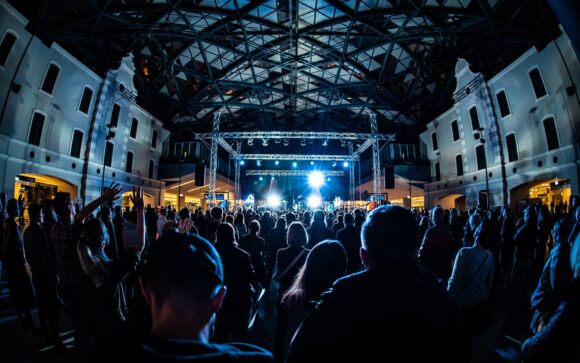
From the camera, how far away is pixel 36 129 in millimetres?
15328

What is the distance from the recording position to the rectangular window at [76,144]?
18180 millimetres

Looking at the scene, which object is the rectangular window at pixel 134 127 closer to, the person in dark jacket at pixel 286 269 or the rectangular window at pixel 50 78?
the rectangular window at pixel 50 78

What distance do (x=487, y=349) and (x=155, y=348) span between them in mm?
5273

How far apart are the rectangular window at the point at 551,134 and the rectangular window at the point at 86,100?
28.4m

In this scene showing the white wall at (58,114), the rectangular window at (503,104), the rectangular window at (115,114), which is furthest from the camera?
the rectangular window at (115,114)

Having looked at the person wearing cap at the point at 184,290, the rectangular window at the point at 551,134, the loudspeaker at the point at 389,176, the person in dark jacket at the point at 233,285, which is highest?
the rectangular window at the point at 551,134

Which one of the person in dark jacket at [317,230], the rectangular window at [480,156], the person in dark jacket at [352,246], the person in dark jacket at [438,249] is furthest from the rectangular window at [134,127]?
the rectangular window at [480,156]

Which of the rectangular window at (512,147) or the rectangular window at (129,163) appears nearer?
the rectangular window at (512,147)

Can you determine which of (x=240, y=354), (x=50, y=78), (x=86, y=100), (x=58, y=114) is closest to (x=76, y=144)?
(x=58, y=114)

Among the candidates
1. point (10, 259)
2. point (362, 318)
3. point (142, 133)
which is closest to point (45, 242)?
point (10, 259)

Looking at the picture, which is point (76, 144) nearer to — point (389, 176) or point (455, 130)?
point (389, 176)

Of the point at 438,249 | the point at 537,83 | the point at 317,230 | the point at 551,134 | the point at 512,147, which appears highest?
the point at 537,83

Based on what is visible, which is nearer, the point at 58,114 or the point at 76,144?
the point at 58,114

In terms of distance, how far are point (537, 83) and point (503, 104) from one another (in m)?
2.77
